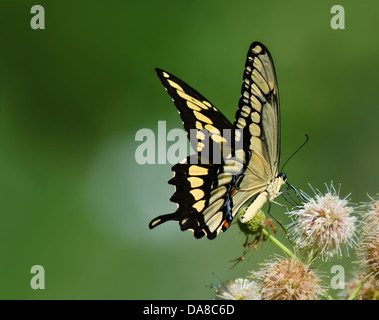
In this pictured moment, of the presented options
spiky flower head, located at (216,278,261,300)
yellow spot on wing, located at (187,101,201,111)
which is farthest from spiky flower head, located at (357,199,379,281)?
yellow spot on wing, located at (187,101,201,111)

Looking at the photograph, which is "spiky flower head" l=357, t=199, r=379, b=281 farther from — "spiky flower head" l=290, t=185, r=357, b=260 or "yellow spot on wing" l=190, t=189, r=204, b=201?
"yellow spot on wing" l=190, t=189, r=204, b=201

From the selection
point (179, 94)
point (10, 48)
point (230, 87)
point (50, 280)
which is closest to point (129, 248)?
point (50, 280)

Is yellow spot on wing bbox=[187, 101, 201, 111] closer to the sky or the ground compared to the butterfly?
closer to the sky

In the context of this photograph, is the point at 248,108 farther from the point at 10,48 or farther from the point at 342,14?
the point at 10,48

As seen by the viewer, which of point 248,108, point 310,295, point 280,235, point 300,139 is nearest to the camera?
point 310,295

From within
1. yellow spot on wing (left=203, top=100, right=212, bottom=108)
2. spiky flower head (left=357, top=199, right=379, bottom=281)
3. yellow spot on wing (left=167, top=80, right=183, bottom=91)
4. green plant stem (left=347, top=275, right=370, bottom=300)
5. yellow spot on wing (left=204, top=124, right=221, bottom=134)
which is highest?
yellow spot on wing (left=167, top=80, right=183, bottom=91)

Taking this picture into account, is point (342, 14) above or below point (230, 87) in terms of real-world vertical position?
above
